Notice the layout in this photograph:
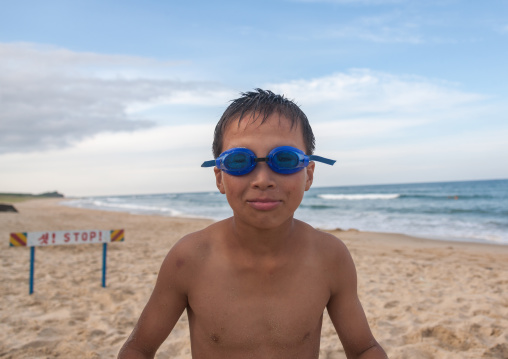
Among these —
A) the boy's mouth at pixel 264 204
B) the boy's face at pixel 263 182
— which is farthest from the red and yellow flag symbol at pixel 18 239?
the boy's mouth at pixel 264 204

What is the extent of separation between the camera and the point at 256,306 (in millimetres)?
1648

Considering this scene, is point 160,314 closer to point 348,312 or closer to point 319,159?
point 348,312

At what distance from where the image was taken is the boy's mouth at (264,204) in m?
1.48

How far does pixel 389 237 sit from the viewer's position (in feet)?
45.5

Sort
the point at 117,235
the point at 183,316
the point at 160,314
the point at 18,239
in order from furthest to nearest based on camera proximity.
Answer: the point at 117,235, the point at 18,239, the point at 183,316, the point at 160,314

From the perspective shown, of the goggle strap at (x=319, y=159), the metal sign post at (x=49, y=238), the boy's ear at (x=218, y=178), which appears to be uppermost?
the goggle strap at (x=319, y=159)

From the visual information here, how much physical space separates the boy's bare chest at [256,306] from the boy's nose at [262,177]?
0.41 meters

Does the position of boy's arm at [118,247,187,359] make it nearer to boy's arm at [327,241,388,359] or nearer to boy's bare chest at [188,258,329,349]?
boy's bare chest at [188,258,329,349]

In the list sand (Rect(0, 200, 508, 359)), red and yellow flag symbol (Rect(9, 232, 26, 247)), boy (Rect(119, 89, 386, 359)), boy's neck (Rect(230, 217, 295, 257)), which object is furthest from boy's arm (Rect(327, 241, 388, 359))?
red and yellow flag symbol (Rect(9, 232, 26, 247))

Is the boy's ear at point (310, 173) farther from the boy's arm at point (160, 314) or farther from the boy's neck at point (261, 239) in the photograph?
the boy's arm at point (160, 314)

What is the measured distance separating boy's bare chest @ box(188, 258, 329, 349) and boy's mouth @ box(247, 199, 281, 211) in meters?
0.34

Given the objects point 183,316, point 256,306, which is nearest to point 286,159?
point 256,306

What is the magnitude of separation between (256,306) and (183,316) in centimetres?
325

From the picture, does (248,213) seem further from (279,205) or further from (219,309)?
(219,309)
